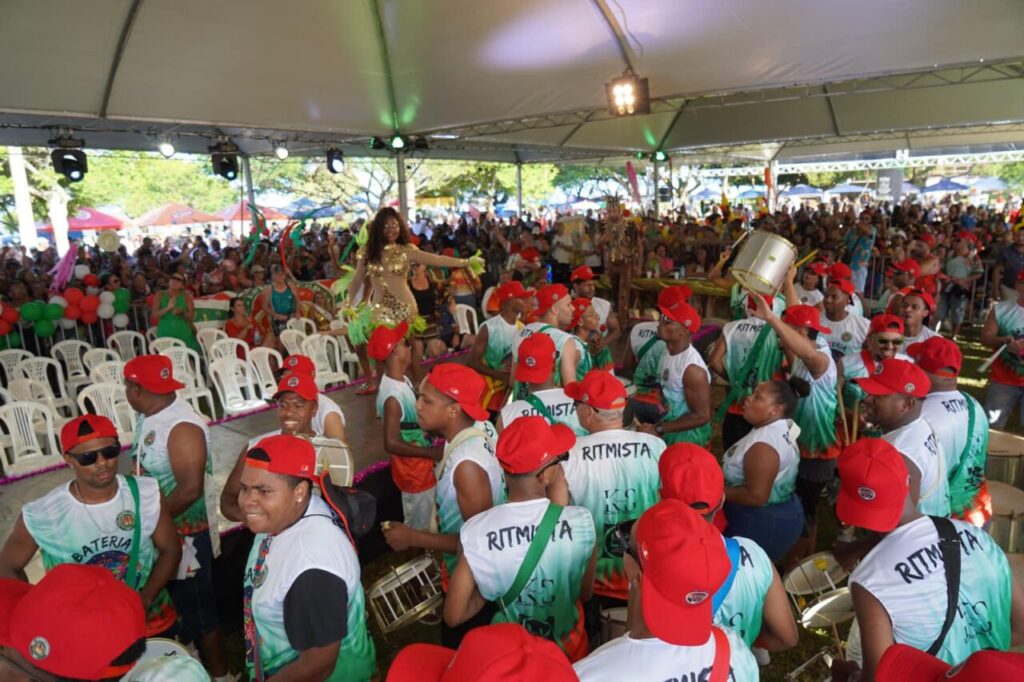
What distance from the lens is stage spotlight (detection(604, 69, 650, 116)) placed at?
877cm

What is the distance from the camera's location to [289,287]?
8.02 m

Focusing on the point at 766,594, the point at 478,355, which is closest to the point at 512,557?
the point at 766,594

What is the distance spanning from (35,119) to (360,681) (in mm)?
11822

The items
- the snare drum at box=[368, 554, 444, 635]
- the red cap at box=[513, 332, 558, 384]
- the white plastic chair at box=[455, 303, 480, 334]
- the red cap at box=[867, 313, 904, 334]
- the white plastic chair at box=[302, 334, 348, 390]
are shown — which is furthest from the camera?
the white plastic chair at box=[455, 303, 480, 334]

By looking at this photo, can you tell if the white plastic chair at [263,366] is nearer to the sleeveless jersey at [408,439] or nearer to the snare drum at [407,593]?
the sleeveless jersey at [408,439]

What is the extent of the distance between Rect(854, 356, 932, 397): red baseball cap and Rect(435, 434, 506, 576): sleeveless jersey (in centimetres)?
155

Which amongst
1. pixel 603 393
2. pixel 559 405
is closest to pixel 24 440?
pixel 559 405

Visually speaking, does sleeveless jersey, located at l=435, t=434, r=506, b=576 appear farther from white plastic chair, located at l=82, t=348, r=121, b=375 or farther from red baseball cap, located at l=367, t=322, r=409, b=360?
white plastic chair, located at l=82, t=348, r=121, b=375

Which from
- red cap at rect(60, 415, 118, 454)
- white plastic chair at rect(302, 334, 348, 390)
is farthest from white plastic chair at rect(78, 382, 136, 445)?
red cap at rect(60, 415, 118, 454)

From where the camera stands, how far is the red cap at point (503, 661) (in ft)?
3.34

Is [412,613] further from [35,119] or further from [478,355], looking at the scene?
[35,119]

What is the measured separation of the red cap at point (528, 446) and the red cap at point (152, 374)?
5.21 feet

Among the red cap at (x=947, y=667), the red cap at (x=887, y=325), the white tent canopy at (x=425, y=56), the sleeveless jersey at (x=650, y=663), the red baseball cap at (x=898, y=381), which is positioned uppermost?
the white tent canopy at (x=425, y=56)


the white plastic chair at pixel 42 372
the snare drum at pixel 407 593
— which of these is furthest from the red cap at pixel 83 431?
the white plastic chair at pixel 42 372
